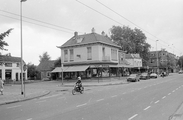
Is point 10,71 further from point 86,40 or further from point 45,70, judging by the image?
point 86,40

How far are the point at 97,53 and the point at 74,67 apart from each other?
553cm

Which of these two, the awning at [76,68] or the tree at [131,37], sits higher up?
the tree at [131,37]

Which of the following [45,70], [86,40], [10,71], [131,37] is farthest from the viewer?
[131,37]

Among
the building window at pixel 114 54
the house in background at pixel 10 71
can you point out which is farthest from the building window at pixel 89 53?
the house in background at pixel 10 71

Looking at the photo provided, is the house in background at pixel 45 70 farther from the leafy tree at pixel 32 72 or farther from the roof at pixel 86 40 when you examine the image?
the roof at pixel 86 40

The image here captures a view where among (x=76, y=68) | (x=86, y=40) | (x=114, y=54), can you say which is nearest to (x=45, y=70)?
(x=76, y=68)

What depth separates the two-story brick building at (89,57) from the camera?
36906 millimetres

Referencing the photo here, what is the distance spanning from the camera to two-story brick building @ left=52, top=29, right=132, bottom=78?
121 ft

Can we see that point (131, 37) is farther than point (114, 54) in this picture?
Yes

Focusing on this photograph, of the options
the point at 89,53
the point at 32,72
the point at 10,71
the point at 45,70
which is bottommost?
the point at 32,72

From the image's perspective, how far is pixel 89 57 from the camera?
3831 centimetres

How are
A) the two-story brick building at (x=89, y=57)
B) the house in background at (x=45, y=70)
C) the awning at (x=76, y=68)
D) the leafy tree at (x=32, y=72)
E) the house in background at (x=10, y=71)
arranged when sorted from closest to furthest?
the awning at (x=76, y=68)
the two-story brick building at (x=89, y=57)
the house in background at (x=10, y=71)
the house in background at (x=45, y=70)
the leafy tree at (x=32, y=72)

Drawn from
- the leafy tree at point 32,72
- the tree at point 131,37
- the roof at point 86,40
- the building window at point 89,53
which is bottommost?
the leafy tree at point 32,72

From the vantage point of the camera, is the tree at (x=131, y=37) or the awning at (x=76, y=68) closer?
the awning at (x=76, y=68)
